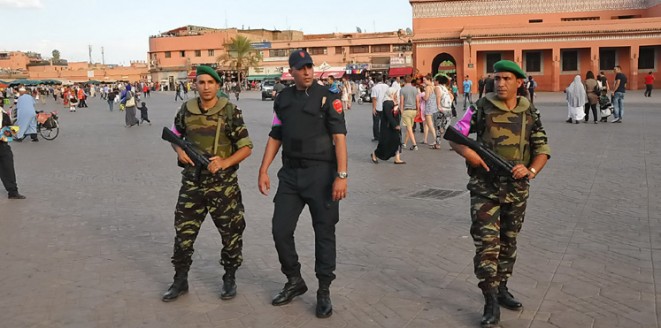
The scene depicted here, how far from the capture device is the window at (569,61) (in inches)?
1642

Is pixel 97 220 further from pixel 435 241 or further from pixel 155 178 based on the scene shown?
pixel 435 241

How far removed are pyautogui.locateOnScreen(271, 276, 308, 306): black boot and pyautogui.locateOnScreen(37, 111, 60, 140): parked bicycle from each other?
15401 millimetres

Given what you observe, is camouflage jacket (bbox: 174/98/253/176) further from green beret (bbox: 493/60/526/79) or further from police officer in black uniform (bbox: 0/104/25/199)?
police officer in black uniform (bbox: 0/104/25/199)

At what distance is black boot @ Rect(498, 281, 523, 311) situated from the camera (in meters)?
4.46

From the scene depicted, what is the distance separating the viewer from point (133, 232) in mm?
7051

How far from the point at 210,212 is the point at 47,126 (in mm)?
15743

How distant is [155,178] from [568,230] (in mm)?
6706

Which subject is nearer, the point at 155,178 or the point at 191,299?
the point at 191,299

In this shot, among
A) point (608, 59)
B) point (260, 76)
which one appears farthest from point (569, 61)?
point (260, 76)

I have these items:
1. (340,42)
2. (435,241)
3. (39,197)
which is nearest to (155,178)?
(39,197)

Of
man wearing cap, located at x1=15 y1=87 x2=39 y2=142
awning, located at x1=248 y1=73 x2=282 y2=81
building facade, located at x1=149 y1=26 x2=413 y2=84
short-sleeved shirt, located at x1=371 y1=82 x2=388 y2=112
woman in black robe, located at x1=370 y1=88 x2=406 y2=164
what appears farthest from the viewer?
awning, located at x1=248 y1=73 x2=282 y2=81

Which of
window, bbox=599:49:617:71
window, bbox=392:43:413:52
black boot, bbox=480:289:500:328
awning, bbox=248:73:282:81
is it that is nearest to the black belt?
black boot, bbox=480:289:500:328

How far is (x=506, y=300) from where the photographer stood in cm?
448

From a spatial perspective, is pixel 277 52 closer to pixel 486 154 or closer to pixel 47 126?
pixel 47 126
